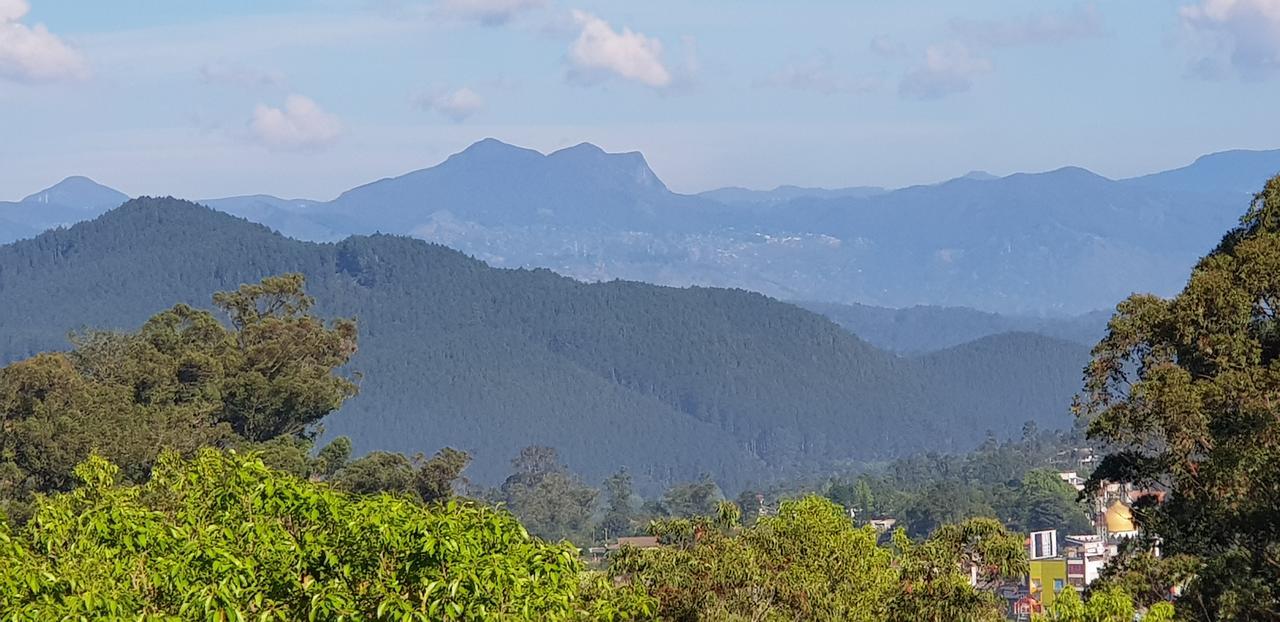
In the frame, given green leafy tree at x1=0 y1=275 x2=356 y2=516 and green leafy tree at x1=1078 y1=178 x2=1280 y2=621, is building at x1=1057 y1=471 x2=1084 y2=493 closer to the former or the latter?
green leafy tree at x1=0 y1=275 x2=356 y2=516

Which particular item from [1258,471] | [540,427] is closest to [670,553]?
[1258,471]

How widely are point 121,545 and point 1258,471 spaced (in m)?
10.0

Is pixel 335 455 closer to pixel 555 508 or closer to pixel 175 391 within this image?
pixel 175 391

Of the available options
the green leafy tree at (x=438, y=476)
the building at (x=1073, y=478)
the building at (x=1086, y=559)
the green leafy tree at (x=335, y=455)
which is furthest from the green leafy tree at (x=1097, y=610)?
the building at (x=1073, y=478)

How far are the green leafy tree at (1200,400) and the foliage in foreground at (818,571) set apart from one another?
2.15m

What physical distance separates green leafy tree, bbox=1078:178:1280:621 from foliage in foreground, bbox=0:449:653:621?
7.80 m

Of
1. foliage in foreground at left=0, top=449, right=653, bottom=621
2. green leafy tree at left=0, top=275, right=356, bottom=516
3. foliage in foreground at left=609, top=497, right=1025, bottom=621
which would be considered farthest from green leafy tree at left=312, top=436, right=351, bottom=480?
foliage in foreground at left=0, top=449, right=653, bottom=621

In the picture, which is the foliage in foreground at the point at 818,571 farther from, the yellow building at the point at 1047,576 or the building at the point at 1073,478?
the building at the point at 1073,478

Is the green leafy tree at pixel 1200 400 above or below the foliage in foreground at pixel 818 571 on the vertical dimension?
above

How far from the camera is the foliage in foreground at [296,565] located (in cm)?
840

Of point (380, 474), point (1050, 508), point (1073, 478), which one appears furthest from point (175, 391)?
point (1073, 478)

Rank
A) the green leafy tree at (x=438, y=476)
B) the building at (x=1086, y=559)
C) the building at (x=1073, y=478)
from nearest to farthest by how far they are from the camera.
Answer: the green leafy tree at (x=438, y=476), the building at (x=1086, y=559), the building at (x=1073, y=478)

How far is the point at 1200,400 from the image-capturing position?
57.0 feet

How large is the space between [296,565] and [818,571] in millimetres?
7265
